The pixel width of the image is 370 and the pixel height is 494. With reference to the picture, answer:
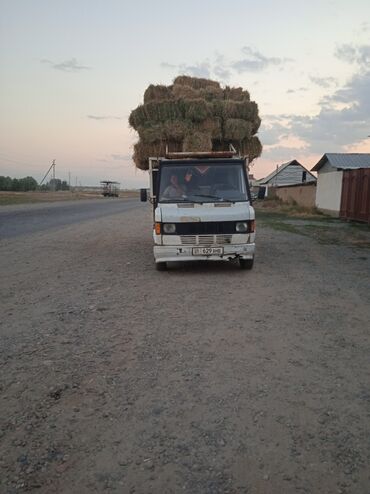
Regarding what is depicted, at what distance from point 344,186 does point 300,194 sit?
14203mm

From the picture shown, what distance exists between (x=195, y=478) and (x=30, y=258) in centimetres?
831

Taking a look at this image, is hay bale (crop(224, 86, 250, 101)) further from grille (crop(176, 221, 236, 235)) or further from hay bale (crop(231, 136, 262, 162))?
grille (crop(176, 221, 236, 235))

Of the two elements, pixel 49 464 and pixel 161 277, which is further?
pixel 161 277

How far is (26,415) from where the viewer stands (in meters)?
3.07

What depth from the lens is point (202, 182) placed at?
8.46 metres

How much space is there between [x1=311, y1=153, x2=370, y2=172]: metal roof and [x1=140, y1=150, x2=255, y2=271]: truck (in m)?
22.6

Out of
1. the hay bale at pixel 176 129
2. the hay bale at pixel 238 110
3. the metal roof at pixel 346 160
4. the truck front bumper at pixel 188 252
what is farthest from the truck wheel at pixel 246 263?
the metal roof at pixel 346 160

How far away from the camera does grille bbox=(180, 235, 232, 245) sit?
311 inches

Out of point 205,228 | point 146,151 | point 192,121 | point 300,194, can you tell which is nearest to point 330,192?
point 300,194

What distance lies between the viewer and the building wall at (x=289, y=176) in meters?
64.8

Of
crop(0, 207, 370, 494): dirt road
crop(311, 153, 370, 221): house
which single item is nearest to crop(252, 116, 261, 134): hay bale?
crop(0, 207, 370, 494): dirt road

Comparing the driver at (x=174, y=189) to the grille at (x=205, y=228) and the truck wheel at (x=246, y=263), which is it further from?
the truck wheel at (x=246, y=263)

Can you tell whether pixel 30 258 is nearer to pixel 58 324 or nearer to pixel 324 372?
pixel 58 324

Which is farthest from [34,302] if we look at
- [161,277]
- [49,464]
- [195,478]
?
[195,478]
